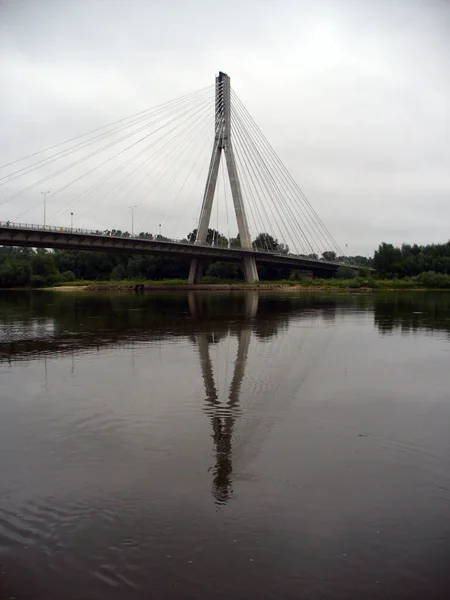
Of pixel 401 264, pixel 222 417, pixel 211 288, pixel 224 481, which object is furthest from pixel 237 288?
pixel 224 481

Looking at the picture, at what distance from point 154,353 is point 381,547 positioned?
13934mm

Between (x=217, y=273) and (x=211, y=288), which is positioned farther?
(x=217, y=273)

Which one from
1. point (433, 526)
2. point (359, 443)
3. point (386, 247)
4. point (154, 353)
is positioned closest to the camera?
point (433, 526)

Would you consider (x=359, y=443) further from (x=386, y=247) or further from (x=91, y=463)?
(x=386, y=247)

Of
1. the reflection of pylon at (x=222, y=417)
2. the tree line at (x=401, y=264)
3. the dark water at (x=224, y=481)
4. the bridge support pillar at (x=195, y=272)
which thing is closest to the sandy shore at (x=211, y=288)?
the bridge support pillar at (x=195, y=272)

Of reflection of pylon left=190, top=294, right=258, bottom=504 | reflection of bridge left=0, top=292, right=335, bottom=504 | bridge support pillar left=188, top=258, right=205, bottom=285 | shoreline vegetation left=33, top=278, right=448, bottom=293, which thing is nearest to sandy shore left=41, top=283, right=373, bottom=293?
shoreline vegetation left=33, top=278, right=448, bottom=293

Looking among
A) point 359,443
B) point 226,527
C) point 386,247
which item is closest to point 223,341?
point 359,443

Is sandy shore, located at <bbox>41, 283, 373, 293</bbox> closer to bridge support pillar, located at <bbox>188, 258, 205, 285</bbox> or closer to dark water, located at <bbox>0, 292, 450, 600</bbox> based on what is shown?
bridge support pillar, located at <bbox>188, 258, 205, 285</bbox>

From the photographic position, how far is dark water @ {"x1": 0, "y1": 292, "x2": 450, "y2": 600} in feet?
18.1

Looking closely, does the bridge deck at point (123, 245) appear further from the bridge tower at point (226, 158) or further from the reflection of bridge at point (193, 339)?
the reflection of bridge at point (193, 339)

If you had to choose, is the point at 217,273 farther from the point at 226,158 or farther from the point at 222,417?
the point at 222,417

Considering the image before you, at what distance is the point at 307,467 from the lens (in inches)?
324

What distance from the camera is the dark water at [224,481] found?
5520 mm

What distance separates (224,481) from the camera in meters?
7.66
